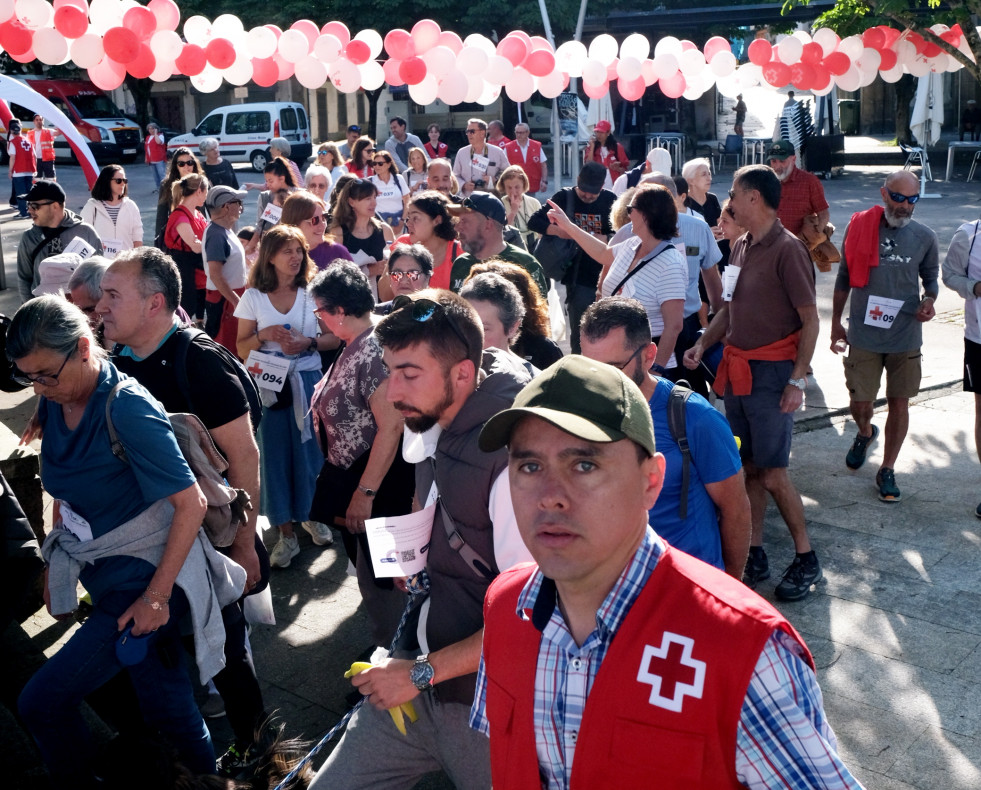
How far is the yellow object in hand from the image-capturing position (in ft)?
8.57

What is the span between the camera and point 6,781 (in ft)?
12.8

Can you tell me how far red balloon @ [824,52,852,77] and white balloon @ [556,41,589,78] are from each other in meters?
2.69

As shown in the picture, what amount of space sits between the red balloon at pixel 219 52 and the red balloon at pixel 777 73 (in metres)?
6.01

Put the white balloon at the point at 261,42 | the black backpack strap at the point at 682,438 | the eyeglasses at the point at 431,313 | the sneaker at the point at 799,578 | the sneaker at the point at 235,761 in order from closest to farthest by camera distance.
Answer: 1. the eyeglasses at the point at 431,313
2. the black backpack strap at the point at 682,438
3. the sneaker at the point at 235,761
4. the sneaker at the point at 799,578
5. the white balloon at the point at 261,42

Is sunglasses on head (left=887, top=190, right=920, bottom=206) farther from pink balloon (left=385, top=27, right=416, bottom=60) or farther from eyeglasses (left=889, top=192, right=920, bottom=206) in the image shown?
pink balloon (left=385, top=27, right=416, bottom=60)

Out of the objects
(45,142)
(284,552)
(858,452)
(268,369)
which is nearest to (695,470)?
(268,369)

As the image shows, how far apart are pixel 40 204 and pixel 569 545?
21.2 ft

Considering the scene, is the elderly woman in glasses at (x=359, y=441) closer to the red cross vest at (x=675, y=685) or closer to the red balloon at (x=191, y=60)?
the red cross vest at (x=675, y=685)

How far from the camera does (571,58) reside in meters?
11.6

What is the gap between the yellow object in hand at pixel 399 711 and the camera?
2611 millimetres

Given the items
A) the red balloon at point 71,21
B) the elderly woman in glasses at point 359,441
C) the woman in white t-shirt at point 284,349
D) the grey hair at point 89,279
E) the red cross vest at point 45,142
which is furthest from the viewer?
the red cross vest at point 45,142

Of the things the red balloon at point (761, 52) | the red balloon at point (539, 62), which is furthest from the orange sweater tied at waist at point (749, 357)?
the red balloon at point (761, 52)

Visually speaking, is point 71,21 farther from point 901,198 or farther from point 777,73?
point 777,73

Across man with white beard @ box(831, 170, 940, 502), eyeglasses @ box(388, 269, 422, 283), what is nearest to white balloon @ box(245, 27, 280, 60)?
eyeglasses @ box(388, 269, 422, 283)
